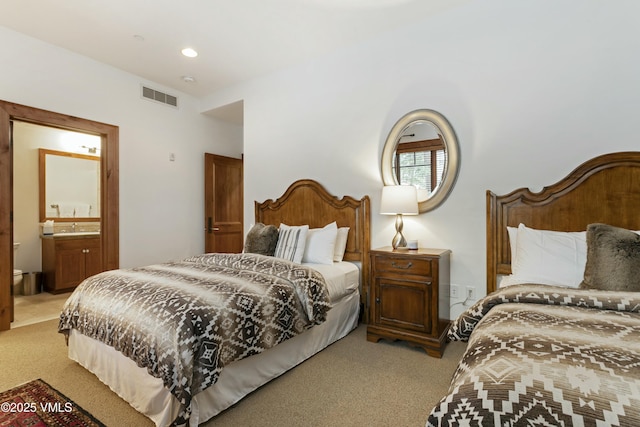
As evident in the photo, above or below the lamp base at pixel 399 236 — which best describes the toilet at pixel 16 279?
below

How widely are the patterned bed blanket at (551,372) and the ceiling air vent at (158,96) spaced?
15.2ft

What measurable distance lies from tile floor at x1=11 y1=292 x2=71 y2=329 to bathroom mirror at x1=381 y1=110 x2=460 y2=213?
155 inches

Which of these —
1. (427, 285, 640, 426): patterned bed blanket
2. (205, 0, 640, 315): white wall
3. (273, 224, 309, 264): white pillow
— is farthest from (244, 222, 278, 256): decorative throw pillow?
(427, 285, 640, 426): patterned bed blanket

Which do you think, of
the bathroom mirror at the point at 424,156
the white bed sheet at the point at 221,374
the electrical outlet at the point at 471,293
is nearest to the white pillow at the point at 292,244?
the white bed sheet at the point at 221,374

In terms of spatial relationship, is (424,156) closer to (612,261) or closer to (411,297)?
(411,297)

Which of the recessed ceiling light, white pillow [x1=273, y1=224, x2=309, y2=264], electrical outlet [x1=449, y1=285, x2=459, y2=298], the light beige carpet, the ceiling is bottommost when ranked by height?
the light beige carpet

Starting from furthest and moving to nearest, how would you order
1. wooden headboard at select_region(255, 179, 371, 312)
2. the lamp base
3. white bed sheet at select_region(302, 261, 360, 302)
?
1. wooden headboard at select_region(255, 179, 371, 312)
2. the lamp base
3. white bed sheet at select_region(302, 261, 360, 302)

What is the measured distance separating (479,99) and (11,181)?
446 centimetres

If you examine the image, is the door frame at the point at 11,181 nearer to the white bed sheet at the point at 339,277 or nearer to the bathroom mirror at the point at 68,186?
the bathroom mirror at the point at 68,186

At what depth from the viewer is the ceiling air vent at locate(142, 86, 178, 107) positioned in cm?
429

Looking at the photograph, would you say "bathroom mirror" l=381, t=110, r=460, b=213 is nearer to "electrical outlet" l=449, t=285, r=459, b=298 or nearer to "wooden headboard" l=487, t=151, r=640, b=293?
"wooden headboard" l=487, t=151, r=640, b=293

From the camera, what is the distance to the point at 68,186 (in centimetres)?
505

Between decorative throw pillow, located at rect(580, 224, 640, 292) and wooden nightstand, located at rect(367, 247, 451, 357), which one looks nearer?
decorative throw pillow, located at rect(580, 224, 640, 292)

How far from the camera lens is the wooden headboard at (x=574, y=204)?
221 centimetres
